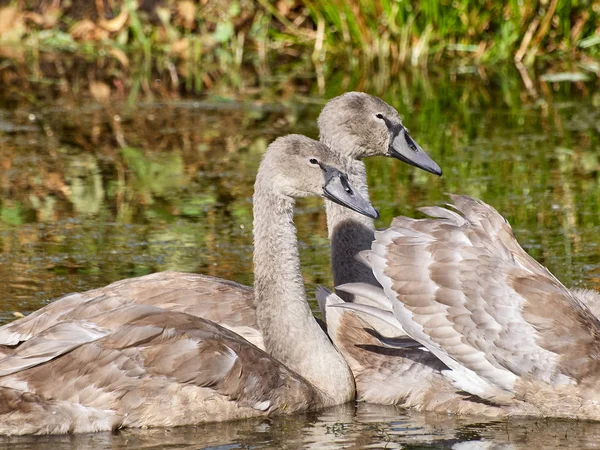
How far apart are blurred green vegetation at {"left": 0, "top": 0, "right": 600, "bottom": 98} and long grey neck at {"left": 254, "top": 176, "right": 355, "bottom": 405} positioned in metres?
9.03

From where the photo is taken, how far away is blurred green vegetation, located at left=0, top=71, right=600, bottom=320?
9.05 metres

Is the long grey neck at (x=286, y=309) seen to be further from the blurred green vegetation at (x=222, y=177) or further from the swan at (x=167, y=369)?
the blurred green vegetation at (x=222, y=177)

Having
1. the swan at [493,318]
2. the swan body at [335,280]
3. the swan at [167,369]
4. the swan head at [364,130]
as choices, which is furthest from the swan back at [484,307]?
the swan head at [364,130]

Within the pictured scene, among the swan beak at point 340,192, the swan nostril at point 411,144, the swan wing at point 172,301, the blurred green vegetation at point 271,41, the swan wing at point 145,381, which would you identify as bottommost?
the swan wing at point 145,381

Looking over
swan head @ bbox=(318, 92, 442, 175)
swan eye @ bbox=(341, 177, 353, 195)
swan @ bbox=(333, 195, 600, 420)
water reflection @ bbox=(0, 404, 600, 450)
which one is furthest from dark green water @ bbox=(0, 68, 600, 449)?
swan eye @ bbox=(341, 177, 353, 195)

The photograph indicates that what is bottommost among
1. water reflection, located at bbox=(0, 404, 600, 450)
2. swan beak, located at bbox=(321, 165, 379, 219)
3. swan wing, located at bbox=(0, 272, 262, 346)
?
water reflection, located at bbox=(0, 404, 600, 450)

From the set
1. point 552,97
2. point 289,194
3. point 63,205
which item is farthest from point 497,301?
point 552,97

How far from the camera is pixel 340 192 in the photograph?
6918mm

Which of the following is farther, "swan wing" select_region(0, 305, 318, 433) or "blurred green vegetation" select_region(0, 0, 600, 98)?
"blurred green vegetation" select_region(0, 0, 600, 98)

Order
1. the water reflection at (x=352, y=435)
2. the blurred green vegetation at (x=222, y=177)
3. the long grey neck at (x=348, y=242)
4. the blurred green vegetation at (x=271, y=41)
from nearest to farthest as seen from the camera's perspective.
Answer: the water reflection at (x=352, y=435), the long grey neck at (x=348, y=242), the blurred green vegetation at (x=222, y=177), the blurred green vegetation at (x=271, y=41)

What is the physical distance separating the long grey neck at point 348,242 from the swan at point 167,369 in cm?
103

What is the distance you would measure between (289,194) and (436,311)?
3.15 feet

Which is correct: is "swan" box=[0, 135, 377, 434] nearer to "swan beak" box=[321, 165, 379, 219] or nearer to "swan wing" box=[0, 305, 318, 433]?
"swan wing" box=[0, 305, 318, 433]

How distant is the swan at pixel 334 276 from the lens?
683cm
